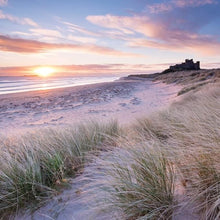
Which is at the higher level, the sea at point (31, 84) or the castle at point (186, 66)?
the castle at point (186, 66)

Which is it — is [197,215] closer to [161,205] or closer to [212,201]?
[212,201]

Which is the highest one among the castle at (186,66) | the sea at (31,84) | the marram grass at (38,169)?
the castle at (186,66)

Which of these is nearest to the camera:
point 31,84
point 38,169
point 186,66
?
point 38,169

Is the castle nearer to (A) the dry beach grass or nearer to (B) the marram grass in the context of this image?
(B) the marram grass

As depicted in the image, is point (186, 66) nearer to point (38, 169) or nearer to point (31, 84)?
point (31, 84)

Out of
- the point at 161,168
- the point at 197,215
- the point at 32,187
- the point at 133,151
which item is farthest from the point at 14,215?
the point at 197,215

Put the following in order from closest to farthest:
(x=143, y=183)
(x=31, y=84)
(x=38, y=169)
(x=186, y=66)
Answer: (x=143, y=183)
(x=38, y=169)
(x=31, y=84)
(x=186, y=66)

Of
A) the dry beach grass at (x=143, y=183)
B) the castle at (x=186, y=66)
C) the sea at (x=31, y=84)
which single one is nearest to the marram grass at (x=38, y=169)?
the dry beach grass at (x=143, y=183)

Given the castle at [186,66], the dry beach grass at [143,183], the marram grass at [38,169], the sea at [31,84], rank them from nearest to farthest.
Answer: the dry beach grass at [143,183], the marram grass at [38,169], the sea at [31,84], the castle at [186,66]

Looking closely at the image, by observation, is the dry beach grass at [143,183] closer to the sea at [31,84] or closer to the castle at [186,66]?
the sea at [31,84]

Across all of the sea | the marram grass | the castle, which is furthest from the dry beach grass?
the castle

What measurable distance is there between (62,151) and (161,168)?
4.77 ft

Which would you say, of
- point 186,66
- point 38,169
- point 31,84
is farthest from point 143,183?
point 186,66

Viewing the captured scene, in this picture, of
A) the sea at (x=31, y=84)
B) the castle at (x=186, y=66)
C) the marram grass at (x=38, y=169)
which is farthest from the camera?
the castle at (x=186, y=66)
